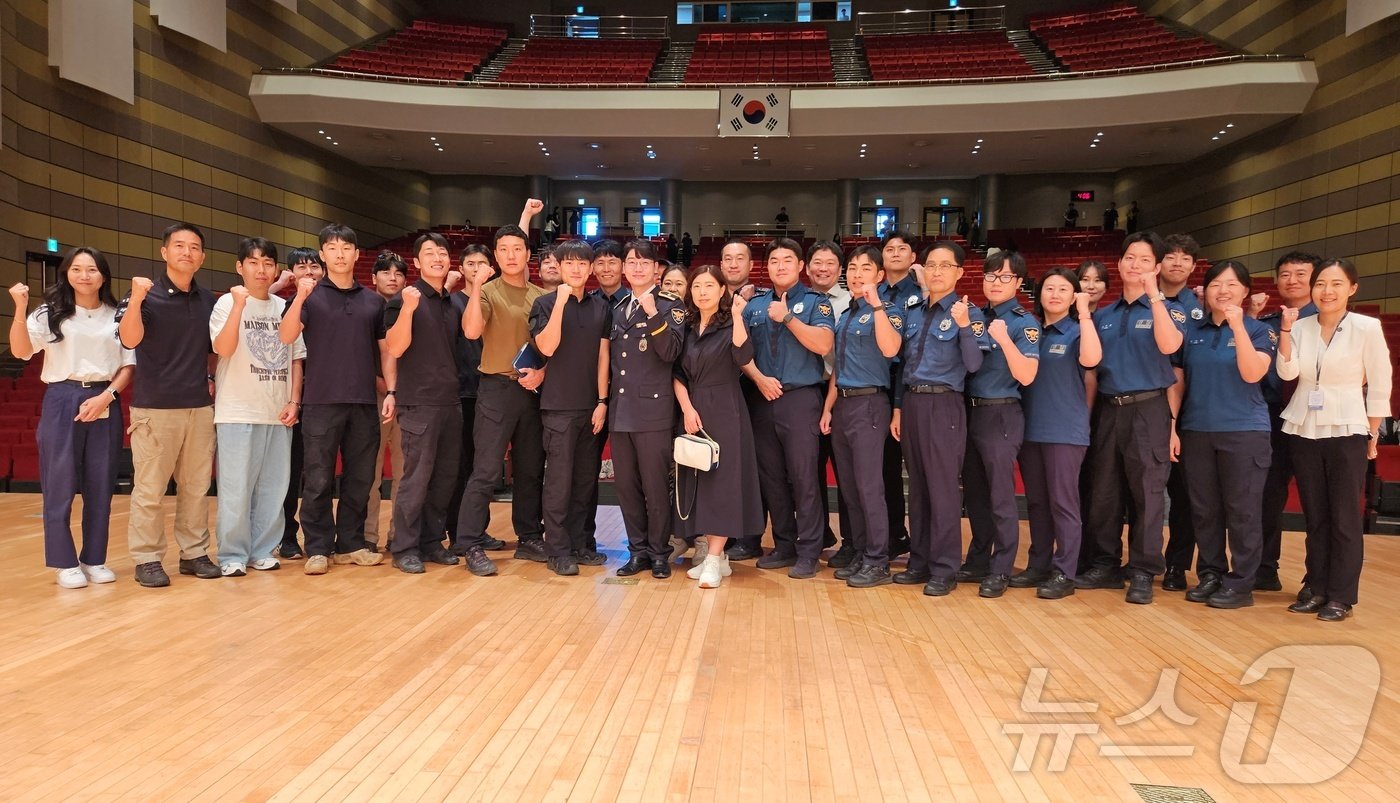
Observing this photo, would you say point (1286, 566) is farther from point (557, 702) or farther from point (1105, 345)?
point (557, 702)

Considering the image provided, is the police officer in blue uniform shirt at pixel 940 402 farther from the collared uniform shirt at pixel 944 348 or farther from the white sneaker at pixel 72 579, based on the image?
the white sneaker at pixel 72 579

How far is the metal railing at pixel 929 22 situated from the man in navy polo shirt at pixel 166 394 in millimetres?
16759

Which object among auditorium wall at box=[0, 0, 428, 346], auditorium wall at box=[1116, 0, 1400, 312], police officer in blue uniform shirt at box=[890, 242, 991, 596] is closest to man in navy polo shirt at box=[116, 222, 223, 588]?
police officer in blue uniform shirt at box=[890, 242, 991, 596]

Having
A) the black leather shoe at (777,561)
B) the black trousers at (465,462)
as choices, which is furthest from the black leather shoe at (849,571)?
the black trousers at (465,462)

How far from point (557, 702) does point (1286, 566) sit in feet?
12.8

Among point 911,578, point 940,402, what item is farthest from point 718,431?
point 911,578

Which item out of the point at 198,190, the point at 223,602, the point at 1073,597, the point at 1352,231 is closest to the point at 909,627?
the point at 1073,597

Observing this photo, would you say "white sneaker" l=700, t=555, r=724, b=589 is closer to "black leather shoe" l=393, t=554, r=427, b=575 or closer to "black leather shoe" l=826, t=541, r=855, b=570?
"black leather shoe" l=826, t=541, r=855, b=570

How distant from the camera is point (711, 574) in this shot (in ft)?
11.8

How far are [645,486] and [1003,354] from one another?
5.44 feet

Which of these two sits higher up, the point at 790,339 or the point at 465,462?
the point at 790,339

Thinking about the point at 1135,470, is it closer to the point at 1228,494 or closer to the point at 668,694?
→ the point at 1228,494

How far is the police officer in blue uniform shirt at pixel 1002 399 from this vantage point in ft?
11.1

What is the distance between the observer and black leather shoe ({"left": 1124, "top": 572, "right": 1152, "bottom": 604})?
3.43 metres
